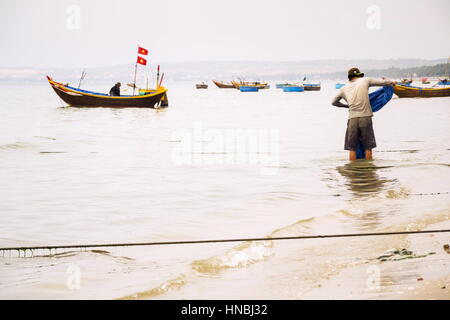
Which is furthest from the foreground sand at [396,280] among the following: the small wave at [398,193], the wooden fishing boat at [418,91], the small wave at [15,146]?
the wooden fishing boat at [418,91]

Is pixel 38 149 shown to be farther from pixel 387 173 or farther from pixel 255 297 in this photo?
pixel 255 297

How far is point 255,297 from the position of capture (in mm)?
3936

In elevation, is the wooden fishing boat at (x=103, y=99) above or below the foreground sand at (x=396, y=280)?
above

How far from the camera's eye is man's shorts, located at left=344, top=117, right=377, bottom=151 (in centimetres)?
912

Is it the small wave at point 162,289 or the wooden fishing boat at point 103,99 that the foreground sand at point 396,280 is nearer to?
the small wave at point 162,289

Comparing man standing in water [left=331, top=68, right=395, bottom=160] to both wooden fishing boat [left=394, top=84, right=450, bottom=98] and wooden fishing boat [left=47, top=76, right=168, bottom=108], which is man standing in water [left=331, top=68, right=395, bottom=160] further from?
wooden fishing boat [left=394, top=84, right=450, bottom=98]

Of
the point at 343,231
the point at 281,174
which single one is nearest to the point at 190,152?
the point at 281,174

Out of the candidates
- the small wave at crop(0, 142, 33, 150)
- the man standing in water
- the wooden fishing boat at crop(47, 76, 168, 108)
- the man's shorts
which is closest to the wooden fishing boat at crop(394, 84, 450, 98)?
the wooden fishing boat at crop(47, 76, 168, 108)

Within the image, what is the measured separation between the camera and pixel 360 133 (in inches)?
367

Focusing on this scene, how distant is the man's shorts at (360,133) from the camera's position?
9125 millimetres

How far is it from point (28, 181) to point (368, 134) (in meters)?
6.15

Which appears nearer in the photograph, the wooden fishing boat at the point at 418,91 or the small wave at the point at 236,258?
the small wave at the point at 236,258

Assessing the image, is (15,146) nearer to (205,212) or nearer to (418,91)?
(205,212)
